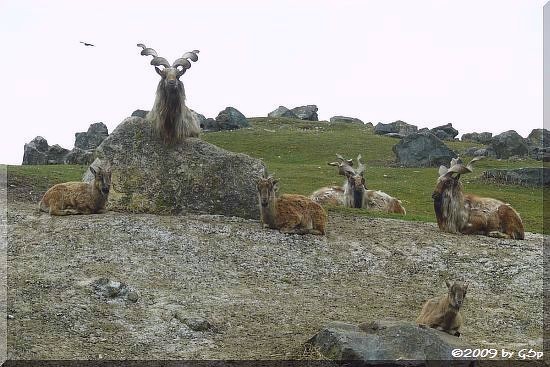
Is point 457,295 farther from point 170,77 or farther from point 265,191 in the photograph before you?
point 170,77

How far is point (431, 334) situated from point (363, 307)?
3.33m

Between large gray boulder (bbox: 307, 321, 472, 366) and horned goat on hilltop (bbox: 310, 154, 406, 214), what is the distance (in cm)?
1437

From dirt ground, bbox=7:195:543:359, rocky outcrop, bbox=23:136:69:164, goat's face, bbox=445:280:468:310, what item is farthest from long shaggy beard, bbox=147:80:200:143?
rocky outcrop, bbox=23:136:69:164

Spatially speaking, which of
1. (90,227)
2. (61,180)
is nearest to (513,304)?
(90,227)

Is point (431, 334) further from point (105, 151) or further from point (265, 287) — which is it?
point (105, 151)

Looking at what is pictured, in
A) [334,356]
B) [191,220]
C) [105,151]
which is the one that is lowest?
[334,356]

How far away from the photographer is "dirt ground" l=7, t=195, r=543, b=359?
12305 millimetres

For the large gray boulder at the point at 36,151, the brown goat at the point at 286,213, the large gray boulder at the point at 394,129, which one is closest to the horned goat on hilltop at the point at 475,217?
the brown goat at the point at 286,213

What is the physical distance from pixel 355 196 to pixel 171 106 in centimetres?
804

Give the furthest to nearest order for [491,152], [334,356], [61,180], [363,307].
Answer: [491,152]
[61,180]
[363,307]
[334,356]

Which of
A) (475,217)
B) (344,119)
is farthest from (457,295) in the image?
(344,119)

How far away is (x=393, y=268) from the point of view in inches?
679

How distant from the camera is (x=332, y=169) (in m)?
40.9

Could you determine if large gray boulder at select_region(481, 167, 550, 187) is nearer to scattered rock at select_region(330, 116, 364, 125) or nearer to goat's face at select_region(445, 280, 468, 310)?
goat's face at select_region(445, 280, 468, 310)
